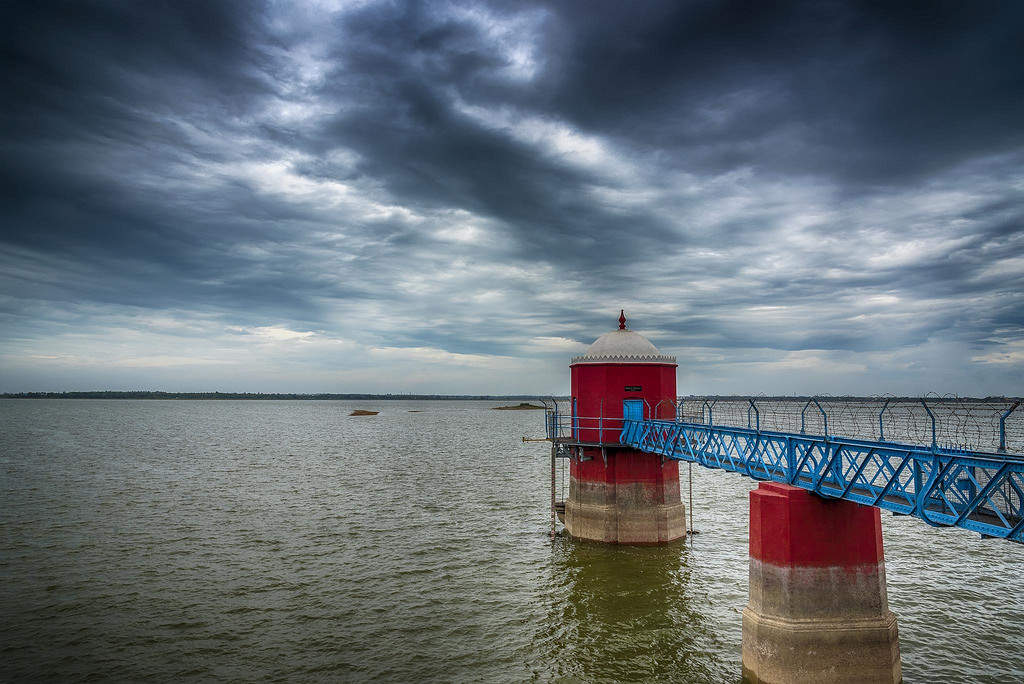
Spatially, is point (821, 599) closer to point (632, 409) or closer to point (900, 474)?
point (900, 474)

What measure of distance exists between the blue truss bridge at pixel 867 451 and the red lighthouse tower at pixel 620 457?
39 centimetres

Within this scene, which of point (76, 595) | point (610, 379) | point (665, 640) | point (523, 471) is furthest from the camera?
point (523, 471)

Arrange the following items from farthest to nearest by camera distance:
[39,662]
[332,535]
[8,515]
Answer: [8,515]
[332,535]
[39,662]

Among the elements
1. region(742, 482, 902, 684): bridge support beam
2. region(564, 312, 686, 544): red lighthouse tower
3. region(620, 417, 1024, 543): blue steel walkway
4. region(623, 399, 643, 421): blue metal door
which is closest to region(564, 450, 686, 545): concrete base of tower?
region(564, 312, 686, 544): red lighthouse tower

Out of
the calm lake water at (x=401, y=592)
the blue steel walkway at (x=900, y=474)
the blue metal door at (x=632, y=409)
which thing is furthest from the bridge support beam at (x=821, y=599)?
the blue metal door at (x=632, y=409)

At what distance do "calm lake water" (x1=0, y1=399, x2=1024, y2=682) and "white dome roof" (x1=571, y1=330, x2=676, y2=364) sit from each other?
8215mm

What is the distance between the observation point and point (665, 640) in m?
16.0

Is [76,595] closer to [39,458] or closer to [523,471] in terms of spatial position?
[523,471]

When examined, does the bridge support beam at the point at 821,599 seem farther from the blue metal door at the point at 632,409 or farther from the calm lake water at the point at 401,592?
the blue metal door at the point at 632,409

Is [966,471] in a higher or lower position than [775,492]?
higher

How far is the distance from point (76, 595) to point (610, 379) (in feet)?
71.2

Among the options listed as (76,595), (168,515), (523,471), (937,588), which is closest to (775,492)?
(937,588)

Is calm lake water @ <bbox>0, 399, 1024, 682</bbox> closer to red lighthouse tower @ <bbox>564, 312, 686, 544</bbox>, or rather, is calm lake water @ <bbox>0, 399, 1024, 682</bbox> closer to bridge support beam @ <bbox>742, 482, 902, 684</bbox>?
red lighthouse tower @ <bbox>564, 312, 686, 544</bbox>

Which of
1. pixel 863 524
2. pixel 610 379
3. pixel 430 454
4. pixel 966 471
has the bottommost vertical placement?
pixel 430 454
